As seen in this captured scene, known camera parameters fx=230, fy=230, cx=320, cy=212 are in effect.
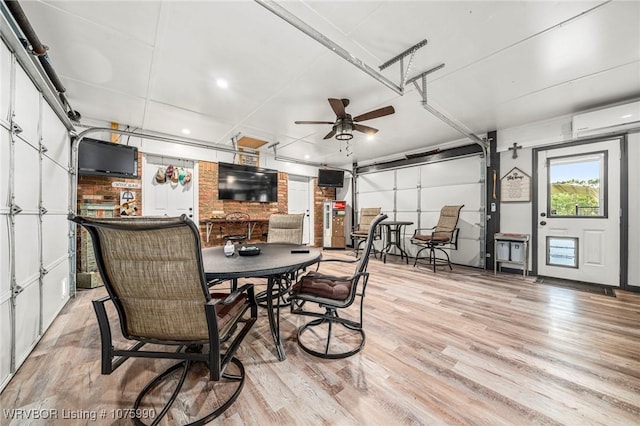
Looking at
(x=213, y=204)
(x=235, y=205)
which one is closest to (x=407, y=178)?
(x=235, y=205)

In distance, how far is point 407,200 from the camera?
6.20 metres

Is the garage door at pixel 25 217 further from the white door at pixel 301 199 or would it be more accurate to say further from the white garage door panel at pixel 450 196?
the white garage door panel at pixel 450 196

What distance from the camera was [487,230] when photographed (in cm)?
477

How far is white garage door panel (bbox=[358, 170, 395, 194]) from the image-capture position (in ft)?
21.7

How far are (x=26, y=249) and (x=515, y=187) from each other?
6.66 metres

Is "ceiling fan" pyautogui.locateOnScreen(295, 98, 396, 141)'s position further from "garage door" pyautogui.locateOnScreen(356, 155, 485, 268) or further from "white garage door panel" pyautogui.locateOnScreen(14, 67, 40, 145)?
"garage door" pyautogui.locateOnScreen(356, 155, 485, 268)

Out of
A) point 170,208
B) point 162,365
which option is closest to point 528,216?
point 162,365

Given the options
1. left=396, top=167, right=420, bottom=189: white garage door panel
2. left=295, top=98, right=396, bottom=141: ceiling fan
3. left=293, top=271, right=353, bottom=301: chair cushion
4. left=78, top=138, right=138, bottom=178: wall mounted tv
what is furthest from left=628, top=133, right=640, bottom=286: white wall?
left=78, top=138, right=138, bottom=178: wall mounted tv

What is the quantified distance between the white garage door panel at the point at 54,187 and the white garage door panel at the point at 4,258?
83 centimetres

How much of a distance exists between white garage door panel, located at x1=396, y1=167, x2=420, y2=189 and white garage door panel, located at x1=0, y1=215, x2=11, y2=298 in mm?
6476

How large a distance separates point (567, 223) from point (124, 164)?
778 cm

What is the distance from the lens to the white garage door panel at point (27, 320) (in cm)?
169

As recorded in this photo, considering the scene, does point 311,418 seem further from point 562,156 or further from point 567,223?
point 562,156

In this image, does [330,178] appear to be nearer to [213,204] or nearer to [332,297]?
[213,204]
